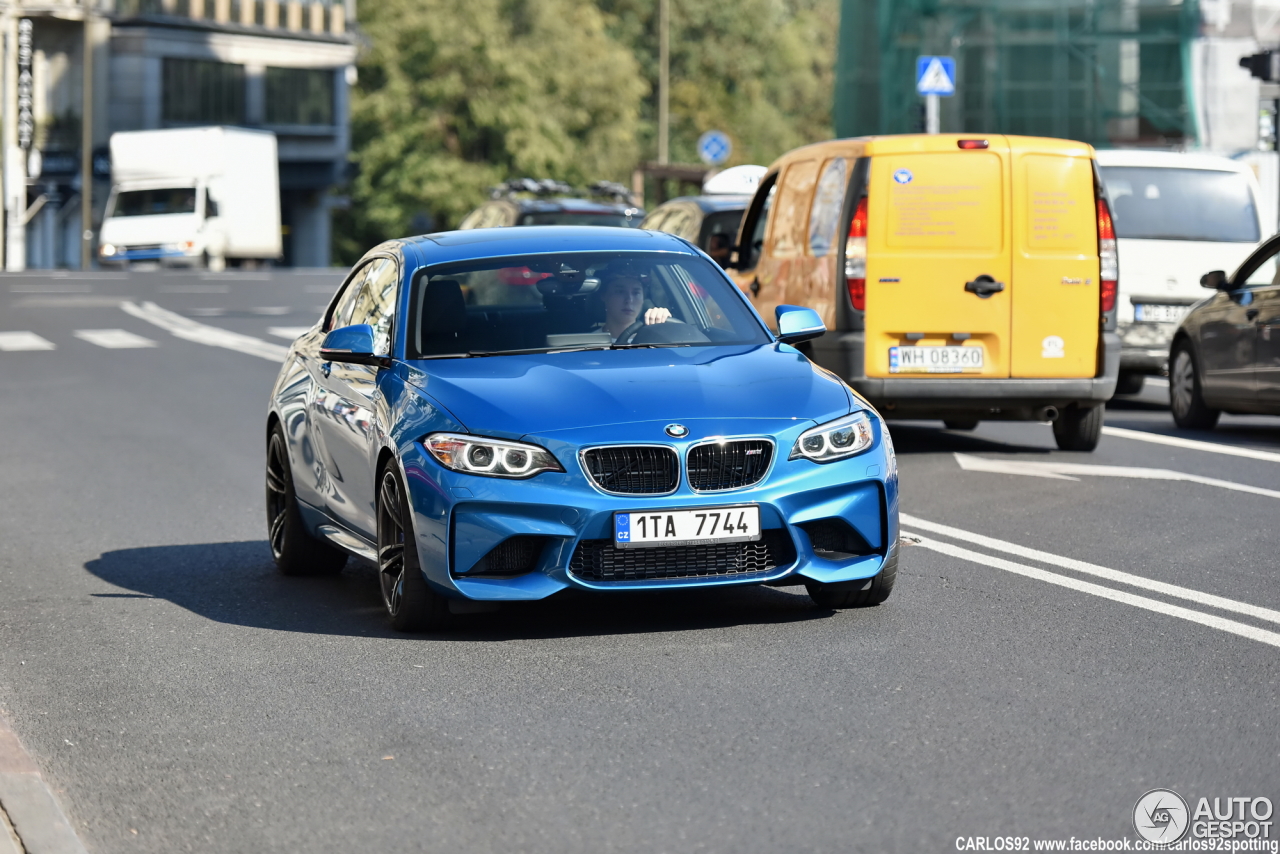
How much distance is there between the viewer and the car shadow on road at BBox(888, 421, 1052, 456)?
556 inches

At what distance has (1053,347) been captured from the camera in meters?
13.1

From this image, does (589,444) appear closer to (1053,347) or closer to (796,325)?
(796,325)

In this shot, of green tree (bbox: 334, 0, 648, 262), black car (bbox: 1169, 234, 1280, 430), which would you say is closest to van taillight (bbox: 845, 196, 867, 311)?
black car (bbox: 1169, 234, 1280, 430)

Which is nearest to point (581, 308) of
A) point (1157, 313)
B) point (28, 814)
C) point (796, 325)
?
point (796, 325)

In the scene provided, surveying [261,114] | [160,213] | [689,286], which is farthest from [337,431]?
[261,114]

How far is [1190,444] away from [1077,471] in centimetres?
206

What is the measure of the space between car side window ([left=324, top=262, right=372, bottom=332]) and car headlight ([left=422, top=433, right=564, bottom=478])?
7.02 ft

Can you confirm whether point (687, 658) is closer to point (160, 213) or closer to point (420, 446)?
point (420, 446)

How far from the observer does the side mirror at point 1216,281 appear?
49.5 ft

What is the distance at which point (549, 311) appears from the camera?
840 cm

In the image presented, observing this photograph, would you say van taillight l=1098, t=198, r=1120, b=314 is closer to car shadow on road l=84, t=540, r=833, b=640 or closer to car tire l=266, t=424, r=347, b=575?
car shadow on road l=84, t=540, r=833, b=640

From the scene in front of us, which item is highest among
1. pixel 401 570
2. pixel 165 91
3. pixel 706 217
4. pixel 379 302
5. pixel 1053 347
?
pixel 165 91

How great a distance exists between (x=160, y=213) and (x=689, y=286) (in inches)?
1906

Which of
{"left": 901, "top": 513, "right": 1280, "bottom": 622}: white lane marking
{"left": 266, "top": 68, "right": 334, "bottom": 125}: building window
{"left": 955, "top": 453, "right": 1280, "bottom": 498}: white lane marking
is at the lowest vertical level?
{"left": 955, "top": 453, "right": 1280, "bottom": 498}: white lane marking
